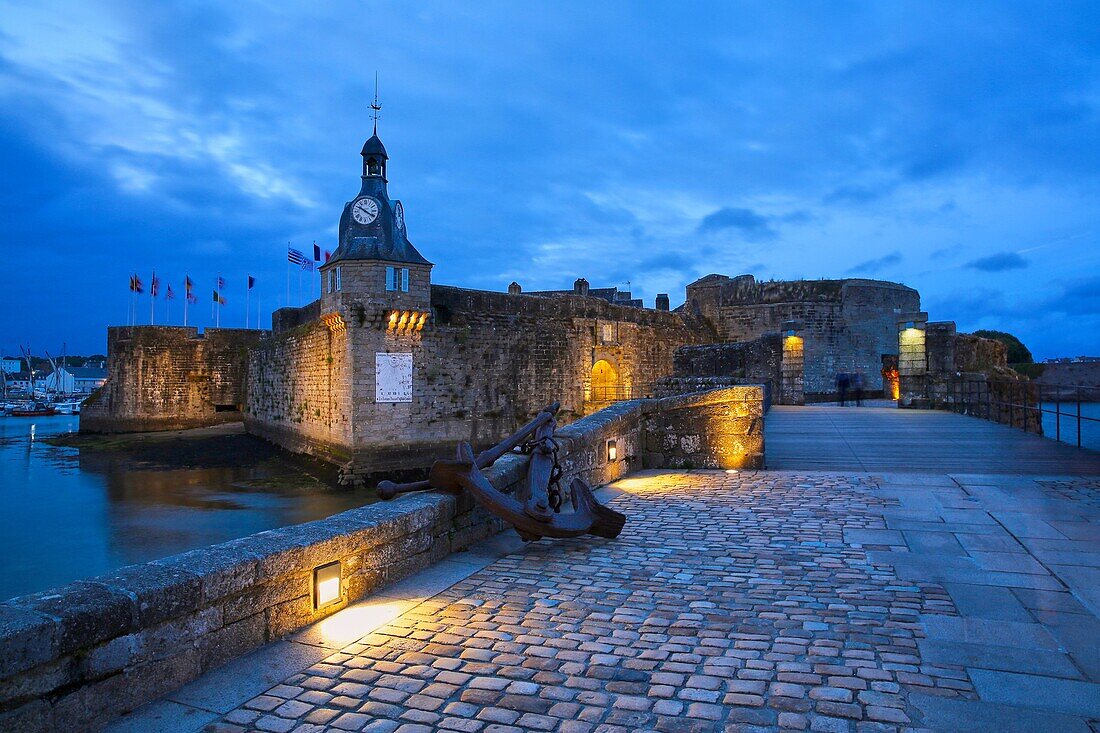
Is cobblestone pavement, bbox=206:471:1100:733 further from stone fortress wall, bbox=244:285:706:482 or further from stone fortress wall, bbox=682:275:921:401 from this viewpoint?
stone fortress wall, bbox=682:275:921:401

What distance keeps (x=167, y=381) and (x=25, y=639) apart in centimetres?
3555

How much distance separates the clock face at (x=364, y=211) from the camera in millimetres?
20516

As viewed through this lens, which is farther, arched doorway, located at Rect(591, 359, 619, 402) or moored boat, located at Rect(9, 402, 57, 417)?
moored boat, located at Rect(9, 402, 57, 417)

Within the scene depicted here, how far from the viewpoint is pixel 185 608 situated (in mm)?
2822

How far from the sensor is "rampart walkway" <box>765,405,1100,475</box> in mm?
8773

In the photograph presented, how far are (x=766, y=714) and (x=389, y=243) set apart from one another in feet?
63.7

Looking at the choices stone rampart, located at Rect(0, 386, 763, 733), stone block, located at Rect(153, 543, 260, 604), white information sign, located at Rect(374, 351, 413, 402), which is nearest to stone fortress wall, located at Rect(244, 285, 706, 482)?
white information sign, located at Rect(374, 351, 413, 402)

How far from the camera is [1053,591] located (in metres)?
3.88

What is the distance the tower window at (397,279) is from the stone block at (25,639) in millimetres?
18487

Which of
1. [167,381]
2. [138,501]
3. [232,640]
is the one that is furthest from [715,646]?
[167,381]

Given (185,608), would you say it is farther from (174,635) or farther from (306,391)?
(306,391)

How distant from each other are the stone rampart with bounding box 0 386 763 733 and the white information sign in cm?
1590

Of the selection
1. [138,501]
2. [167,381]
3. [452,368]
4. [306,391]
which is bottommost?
Result: [138,501]

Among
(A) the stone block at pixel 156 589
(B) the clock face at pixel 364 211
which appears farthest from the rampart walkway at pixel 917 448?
(B) the clock face at pixel 364 211
